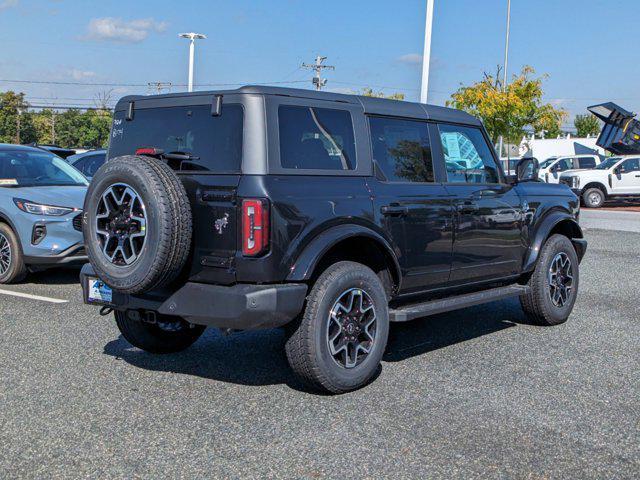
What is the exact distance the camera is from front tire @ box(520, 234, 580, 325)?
22.3 feet

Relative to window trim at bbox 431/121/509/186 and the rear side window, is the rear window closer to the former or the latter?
the rear side window

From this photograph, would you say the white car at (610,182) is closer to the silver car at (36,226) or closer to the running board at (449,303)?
the silver car at (36,226)

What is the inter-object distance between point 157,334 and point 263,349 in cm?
83

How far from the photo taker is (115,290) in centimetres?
471

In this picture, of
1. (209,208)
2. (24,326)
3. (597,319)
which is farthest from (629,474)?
(24,326)

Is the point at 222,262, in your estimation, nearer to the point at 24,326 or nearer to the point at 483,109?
the point at 24,326

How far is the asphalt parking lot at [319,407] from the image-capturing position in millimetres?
3809

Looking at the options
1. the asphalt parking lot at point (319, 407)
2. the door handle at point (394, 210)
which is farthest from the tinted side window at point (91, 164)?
the door handle at point (394, 210)

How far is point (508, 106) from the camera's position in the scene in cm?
3291

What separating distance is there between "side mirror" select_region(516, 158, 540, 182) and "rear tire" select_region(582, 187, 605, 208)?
21.5m

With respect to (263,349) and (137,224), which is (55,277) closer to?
(263,349)

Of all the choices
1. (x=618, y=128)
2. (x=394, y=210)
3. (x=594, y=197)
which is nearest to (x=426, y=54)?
(x=594, y=197)

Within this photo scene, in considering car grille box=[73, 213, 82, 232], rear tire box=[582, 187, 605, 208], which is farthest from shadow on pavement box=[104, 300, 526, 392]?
rear tire box=[582, 187, 605, 208]

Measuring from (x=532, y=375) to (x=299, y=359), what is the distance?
1.77 meters
